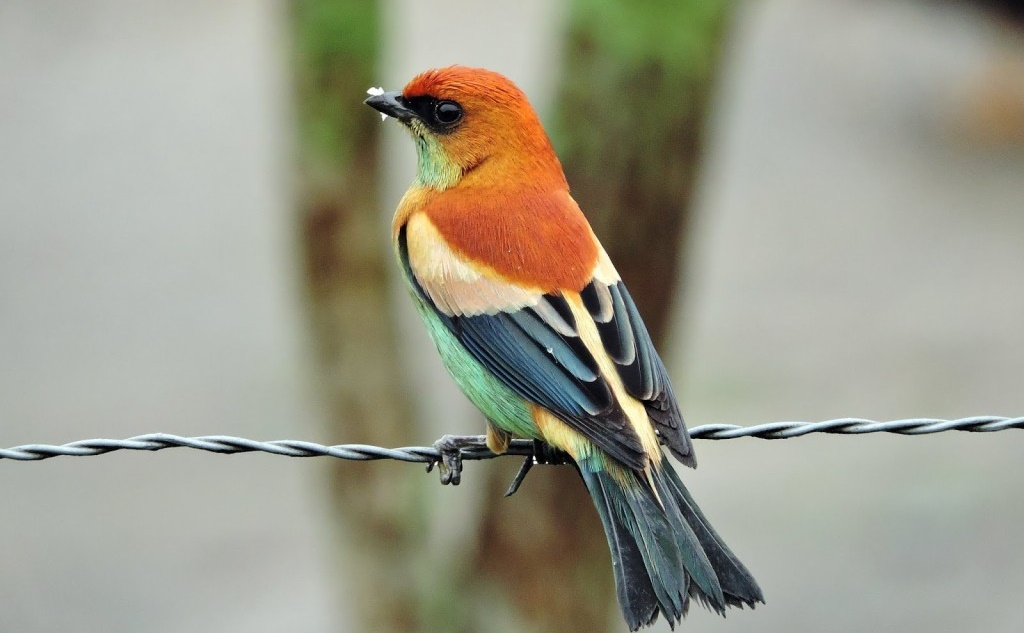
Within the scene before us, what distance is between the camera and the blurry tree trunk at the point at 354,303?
650cm

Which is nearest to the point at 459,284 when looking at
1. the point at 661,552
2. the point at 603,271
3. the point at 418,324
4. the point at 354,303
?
the point at 603,271

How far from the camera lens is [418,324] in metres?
15.1

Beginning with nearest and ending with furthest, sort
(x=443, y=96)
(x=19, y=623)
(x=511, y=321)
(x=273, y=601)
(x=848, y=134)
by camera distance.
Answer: (x=511, y=321), (x=443, y=96), (x=19, y=623), (x=273, y=601), (x=848, y=134)

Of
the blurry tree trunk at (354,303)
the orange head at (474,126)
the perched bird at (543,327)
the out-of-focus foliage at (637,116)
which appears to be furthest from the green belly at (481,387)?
the blurry tree trunk at (354,303)

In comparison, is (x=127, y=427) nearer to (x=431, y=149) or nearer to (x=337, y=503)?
(x=337, y=503)

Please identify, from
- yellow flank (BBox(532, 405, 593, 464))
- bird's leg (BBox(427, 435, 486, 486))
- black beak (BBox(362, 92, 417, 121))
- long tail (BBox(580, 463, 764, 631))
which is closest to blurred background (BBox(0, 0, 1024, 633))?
black beak (BBox(362, 92, 417, 121))

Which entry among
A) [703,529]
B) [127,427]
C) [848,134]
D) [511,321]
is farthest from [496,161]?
[848,134]

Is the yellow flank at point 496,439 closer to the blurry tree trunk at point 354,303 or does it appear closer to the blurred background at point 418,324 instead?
the blurred background at point 418,324

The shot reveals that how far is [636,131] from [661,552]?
242 cm

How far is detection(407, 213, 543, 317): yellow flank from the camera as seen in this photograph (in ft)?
15.7

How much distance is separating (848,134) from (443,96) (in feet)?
60.6

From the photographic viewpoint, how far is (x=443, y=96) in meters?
5.35

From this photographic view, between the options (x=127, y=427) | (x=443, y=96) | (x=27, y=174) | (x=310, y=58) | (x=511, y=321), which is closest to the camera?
(x=511, y=321)

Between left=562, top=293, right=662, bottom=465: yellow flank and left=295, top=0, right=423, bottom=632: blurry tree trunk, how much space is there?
2145mm
